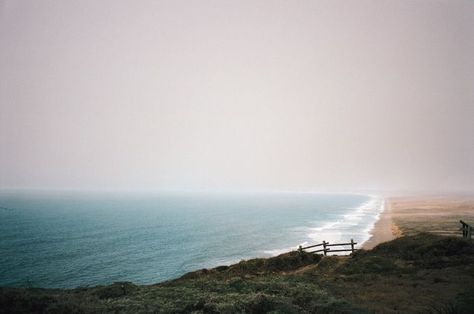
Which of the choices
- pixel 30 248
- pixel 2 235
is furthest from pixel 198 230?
pixel 2 235

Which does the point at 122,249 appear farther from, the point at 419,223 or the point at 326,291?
the point at 419,223

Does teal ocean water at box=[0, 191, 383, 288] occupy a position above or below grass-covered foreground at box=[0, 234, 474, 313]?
below

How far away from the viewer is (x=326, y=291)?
16.0 meters

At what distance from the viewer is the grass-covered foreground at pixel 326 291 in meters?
12.1

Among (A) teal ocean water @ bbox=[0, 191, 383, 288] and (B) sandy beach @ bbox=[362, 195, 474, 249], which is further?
(B) sandy beach @ bbox=[362, 195, 474, 249]

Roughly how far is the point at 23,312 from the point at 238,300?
8.46 meters

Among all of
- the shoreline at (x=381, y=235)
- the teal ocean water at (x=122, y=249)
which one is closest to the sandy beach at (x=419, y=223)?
the shoreline at (x=381, y=235)

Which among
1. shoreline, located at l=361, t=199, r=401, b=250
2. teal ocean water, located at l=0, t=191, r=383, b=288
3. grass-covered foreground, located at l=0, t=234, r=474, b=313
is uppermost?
grass-covered foreground, located at l=0, t=234, r=474, b=313

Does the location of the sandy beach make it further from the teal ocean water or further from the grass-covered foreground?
the grass-covered foreground

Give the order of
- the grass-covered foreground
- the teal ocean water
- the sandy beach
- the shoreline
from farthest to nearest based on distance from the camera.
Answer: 1. the sandy beach
2. the shoreline
3. the teal ocean water
4. the grass-covered foreground

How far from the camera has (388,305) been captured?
45.7 feet

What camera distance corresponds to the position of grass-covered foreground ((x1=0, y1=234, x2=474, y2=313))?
475 inches

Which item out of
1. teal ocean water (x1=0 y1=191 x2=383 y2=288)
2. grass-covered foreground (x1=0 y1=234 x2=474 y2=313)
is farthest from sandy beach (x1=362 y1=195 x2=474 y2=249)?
grass-covered foreground (x1=0 y1=234 x2=474 y2=313)

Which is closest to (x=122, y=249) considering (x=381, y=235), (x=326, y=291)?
(x=381, y=235)
